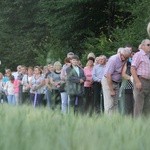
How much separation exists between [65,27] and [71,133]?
23706mm

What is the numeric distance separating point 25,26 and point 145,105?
77.4ft

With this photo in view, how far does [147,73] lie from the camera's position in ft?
30.9

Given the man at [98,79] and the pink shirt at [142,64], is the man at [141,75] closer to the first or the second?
the pink shirt at [142,64]

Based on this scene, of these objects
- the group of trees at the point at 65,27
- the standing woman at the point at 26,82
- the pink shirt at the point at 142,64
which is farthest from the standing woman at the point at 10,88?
the pink shirt at the point at 142,64

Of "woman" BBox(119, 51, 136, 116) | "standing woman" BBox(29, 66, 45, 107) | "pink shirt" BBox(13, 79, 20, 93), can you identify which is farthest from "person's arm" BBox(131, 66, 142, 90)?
"pink shirt" BBox(13, 79, 20, 93)

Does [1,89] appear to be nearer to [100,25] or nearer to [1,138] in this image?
[100,25]

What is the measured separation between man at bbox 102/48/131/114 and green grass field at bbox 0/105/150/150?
225 inches

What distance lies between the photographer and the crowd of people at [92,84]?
9.43 metres

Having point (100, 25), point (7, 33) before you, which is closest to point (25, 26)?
point (7, 33)

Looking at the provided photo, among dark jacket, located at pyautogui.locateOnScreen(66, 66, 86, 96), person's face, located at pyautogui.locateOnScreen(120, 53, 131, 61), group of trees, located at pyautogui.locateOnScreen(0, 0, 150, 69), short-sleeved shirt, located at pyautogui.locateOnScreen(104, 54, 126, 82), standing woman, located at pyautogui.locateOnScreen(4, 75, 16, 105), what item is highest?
group of trees, located at pyautogui.locateOnScreen(0, 0, 150, 69)

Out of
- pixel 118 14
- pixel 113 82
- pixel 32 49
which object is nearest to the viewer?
pixel 113 82

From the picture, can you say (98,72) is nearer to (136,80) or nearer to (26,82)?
(136,80)

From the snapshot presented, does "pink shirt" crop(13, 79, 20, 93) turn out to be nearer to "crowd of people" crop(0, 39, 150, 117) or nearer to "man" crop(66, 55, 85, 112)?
"crowd of people" crop(0, 39, 150, 117)

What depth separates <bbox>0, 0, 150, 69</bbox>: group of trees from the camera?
21562mm
